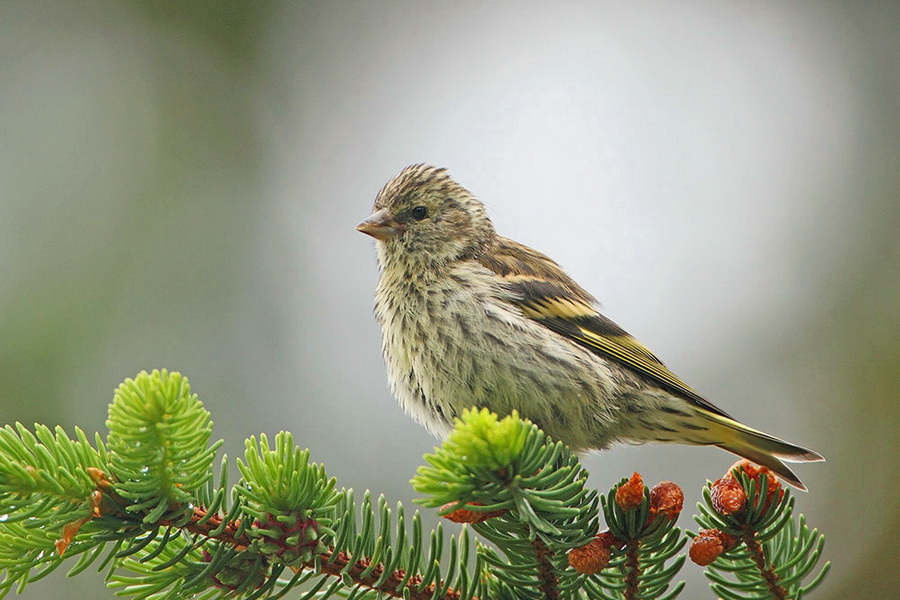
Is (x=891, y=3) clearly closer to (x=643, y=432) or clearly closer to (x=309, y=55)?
(x=309, y=55)

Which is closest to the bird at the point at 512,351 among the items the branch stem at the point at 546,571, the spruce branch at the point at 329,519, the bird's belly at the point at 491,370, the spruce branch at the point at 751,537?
the bird's belly at the point at 491,370

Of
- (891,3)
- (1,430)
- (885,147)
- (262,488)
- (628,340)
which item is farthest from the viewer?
(891,3)

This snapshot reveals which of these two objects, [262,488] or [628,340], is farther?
[628,340]

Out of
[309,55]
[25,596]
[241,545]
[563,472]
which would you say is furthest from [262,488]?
[309,55]

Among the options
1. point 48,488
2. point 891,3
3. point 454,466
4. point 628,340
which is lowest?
point 48,488

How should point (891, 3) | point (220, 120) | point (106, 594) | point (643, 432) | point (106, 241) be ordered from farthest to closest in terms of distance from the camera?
point (891, 3) < point (220, 120) < point (106, 241) < point (106, 594) < point (643, 432)

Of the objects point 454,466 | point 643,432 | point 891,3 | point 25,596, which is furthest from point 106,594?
point 891,3

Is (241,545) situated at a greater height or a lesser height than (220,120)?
lesser

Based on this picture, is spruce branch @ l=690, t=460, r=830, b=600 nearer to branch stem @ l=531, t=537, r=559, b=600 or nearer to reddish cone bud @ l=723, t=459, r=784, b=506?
reddish cone bud @ l=723, t=459, r=784, b=506
